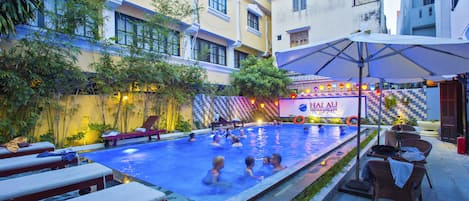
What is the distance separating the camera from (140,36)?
9.38 m

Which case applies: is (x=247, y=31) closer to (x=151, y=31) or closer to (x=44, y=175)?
(x=151, y=31)

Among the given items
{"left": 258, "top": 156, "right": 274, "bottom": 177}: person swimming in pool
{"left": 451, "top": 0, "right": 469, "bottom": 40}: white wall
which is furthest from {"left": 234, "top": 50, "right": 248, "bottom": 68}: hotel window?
{"left": 451, "top": 0, "right": 469, "bottom": 40}: white wall

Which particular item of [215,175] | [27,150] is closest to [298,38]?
[215,175]

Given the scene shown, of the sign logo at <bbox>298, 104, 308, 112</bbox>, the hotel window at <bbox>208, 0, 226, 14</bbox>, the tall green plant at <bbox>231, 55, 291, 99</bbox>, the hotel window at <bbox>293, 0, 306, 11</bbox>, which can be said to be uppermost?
the hotel window at <bbox>293, 0, 306, 11</bbox>

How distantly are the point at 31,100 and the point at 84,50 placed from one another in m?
2.33

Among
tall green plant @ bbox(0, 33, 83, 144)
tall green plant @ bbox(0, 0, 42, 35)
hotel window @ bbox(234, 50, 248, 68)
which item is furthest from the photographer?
hotel window @ bbox(234, 50, 248, 68)

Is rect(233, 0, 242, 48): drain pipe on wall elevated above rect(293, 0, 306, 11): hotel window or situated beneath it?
situated beneath

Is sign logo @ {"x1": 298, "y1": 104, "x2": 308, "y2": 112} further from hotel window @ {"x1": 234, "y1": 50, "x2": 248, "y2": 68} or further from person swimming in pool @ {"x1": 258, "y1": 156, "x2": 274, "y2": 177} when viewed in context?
person swimming in pool @ {"x1": 258, "y1": 156, "x2": 274, "y2": 177}

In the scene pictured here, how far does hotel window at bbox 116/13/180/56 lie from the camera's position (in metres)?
9.27

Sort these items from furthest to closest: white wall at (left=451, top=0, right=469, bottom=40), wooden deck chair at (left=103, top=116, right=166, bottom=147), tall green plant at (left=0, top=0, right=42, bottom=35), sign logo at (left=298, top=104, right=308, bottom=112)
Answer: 1. sign logo at (left=298, top=104, right=308, bottom=112)
2. wooden deck chair at (left=103, top=116, right=166, bottom=147)
3. white wall at (left=451, top=0, right=469, bottom=40)
4. tall green plant at (left=0, top=0, right=42, bottom=35)

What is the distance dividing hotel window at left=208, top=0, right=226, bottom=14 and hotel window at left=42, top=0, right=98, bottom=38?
6976mm

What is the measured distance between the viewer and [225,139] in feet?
30.5

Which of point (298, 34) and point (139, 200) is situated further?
point (298, 34)

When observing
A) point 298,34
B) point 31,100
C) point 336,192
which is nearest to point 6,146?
point 31,100
